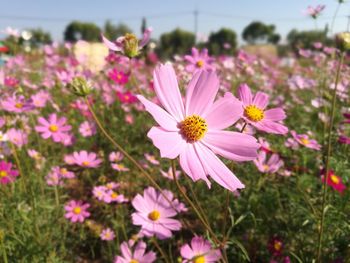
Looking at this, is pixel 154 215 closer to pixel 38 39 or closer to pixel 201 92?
pixel 201 92

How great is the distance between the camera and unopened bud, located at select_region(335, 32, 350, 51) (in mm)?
936

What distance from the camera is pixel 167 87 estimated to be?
26.4 inches

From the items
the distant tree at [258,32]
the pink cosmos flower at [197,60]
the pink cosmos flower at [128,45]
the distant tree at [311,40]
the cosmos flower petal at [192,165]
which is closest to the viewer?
the cosmos flower petal at [192,165]

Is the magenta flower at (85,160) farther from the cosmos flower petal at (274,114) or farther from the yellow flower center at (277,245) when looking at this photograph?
the cosmos flower petal at (274,114)

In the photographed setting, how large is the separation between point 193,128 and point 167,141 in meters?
0.10

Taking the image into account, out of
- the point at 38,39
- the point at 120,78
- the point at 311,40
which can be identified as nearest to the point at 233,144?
the point at 120,78

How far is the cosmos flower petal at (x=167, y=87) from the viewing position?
0.65 metres

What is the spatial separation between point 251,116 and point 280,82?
410 centimetres

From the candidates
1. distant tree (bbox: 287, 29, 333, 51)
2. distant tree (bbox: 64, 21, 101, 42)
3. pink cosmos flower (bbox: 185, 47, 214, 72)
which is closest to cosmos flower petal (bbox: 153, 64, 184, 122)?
pink cosmos flower (bbox: 185, 47, 214, 72)

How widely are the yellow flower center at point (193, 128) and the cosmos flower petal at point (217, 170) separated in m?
0.02

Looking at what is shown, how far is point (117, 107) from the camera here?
9.43 ft

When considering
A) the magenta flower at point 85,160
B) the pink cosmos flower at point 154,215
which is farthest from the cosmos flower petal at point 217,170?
the magenta flower at point 85,160

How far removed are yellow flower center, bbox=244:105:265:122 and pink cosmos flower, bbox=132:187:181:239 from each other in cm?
46

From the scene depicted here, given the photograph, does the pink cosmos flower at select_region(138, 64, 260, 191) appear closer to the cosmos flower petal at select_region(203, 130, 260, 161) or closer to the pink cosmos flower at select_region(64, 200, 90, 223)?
the cosmos flower petal at select_region(203, 130, 260, 161)
